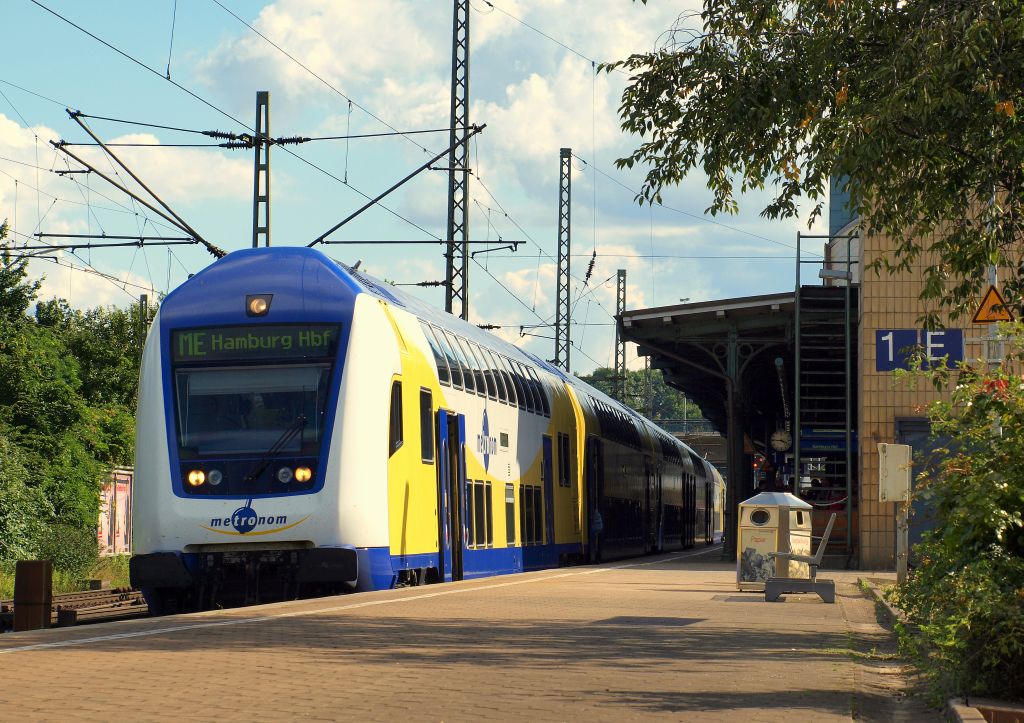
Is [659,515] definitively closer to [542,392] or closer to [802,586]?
[542,392]

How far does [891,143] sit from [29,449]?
2886 centimetres

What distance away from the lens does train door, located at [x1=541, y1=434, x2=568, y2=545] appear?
88.2 ft

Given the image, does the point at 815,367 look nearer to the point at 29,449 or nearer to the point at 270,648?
the point at 29,449

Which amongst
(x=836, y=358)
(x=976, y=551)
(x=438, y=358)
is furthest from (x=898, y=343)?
(x=976, y=551)

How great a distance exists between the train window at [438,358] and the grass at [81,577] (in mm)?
11088

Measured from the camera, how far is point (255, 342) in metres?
16.7

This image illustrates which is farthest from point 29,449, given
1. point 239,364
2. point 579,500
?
point 239,364

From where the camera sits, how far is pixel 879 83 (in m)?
12.7

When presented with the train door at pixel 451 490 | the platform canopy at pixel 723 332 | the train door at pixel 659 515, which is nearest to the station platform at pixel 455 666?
the train door at pixel 451 490

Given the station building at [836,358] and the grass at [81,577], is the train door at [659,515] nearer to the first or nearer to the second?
the station building at [836,358]

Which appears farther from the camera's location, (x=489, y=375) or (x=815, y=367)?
(x=815, y=367)

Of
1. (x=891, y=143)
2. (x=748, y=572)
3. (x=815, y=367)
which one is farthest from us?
(x=815, y=367)

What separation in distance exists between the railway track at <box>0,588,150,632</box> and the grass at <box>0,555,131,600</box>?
2039 millimetres

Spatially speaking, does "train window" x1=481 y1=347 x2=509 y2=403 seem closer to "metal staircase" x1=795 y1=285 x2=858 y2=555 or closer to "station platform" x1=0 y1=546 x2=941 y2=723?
"station platform" x1=0 y1=546 x2=941 y2=723
